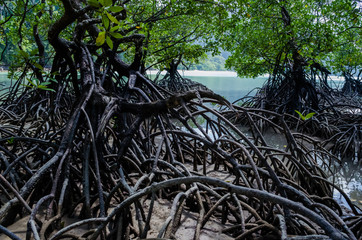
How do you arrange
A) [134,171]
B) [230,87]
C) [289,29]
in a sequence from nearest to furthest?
[134,171] → [289,29] → [230,87]

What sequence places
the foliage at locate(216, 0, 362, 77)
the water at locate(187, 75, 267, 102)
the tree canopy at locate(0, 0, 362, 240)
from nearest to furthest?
1. the tree canopy at locate(0, 0, 362, 240)
2. the foliage at locate(216, 0, 362, 77)
3. the water at locate(187, 75, 267, 102)

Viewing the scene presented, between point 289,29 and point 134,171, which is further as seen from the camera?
point 289,29

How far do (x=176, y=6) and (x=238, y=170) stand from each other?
12.3 feet

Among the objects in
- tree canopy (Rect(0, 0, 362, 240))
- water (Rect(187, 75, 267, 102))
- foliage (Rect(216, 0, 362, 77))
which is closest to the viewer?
tree canopy (Rect(0, 0, 362, 240))

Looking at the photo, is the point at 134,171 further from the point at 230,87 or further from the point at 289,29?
the point at 230,87

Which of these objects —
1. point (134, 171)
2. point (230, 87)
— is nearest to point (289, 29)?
point (134, 171)

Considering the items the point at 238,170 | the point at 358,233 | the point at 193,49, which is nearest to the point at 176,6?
the point at 193,49

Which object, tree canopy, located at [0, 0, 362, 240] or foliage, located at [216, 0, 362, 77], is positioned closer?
tree canopy, located at [0, 0, 362, 240]

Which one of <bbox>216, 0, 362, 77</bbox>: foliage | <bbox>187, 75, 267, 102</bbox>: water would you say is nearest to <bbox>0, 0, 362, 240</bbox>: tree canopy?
<bbox>216, 0, 362, 77</bbox>: foliage

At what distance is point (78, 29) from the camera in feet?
6.31

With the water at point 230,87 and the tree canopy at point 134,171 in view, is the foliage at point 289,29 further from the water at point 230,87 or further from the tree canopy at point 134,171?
the tree canopy at point 134,171

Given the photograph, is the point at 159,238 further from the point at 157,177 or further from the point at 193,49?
the point at 193,49

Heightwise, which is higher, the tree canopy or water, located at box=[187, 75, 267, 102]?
water, located at box=[187, 75, 267, 102]

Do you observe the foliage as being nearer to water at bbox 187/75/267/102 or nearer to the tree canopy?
water at bbox 187/75/267/102
